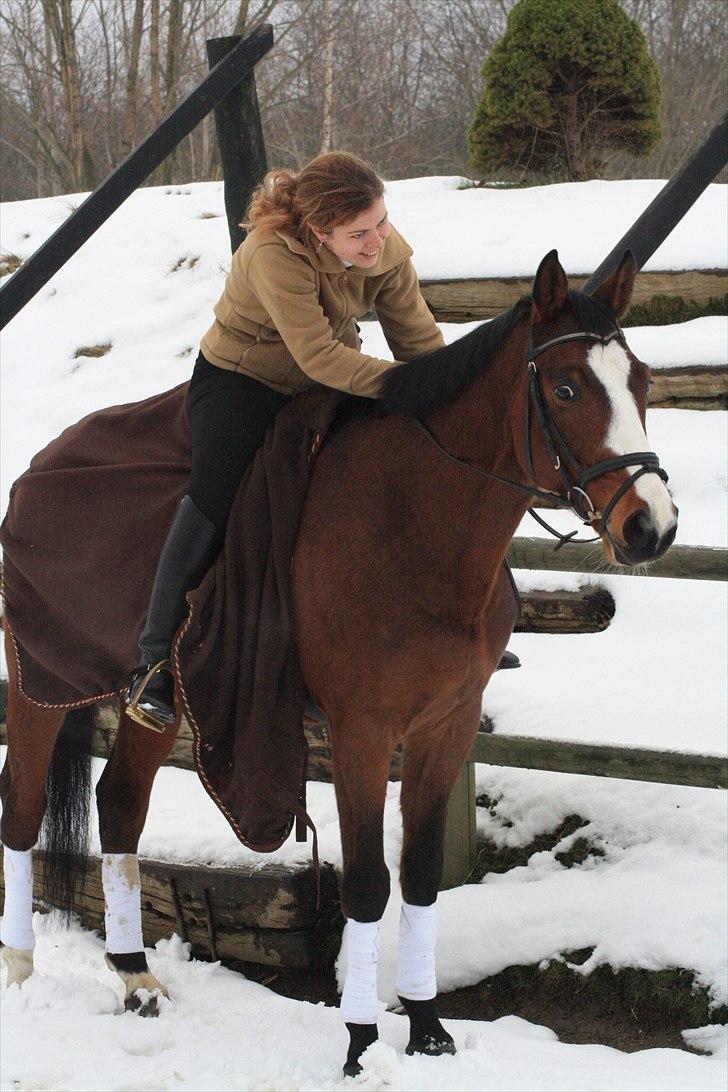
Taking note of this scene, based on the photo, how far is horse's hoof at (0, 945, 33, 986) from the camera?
11.7 ft

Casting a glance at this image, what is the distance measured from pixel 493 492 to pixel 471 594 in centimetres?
26

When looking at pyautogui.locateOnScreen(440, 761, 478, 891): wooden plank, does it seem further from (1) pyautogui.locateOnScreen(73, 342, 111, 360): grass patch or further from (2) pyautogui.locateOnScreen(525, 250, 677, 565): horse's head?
(1) pyautogui.locateOnScreen(73, 342, 111, 360): grass patch

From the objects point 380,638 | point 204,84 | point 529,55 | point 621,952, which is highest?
point 529,55

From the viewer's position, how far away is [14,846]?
363 cm

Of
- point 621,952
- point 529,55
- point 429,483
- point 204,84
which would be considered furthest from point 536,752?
point 529,55

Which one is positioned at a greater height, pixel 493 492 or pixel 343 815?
pixel 493 492

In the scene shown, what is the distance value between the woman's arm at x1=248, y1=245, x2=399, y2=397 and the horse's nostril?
82cm

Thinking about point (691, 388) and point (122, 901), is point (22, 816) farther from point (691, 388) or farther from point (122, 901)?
point (691, 388)

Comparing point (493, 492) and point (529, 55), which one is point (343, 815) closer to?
point (493, 492)

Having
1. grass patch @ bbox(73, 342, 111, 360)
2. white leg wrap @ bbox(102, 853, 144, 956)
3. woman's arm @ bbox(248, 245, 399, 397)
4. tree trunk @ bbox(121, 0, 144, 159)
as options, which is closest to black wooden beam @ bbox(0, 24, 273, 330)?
woman's arm @ bbox(248, 245, 399, 397)

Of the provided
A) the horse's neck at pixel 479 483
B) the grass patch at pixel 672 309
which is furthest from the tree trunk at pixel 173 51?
the horse's neck at pixel 479 483

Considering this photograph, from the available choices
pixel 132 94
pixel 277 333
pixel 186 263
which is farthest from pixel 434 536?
pixel 132 94

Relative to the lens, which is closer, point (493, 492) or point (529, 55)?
point (493, 492)

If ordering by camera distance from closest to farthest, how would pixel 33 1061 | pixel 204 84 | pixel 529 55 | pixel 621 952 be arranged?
1. pixel 33 1061
2. pixel 621 952
3. pixel 204 84
4. pixel 529 55
